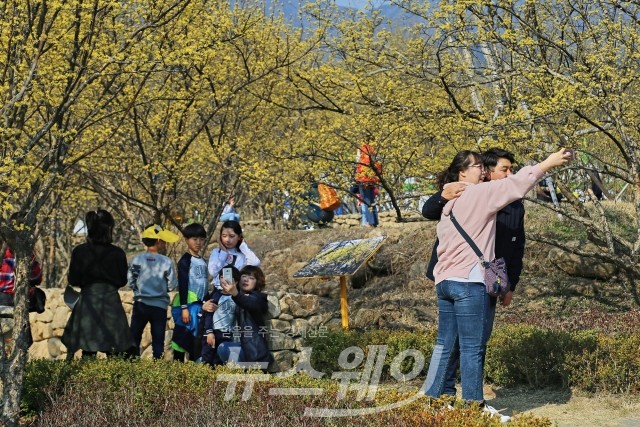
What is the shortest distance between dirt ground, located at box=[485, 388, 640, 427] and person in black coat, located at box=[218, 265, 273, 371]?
1.87m

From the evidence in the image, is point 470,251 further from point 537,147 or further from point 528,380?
point 537,147

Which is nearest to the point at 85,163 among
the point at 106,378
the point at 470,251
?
the point at 106,378

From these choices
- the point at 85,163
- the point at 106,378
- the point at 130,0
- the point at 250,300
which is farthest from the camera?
the point at 85,163

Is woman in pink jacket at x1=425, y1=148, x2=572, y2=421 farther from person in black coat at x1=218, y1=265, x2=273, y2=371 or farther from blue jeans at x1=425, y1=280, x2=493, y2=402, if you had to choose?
person in black coat at x1=218, y1=265, x2=273, y2=371

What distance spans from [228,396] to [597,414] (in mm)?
2648

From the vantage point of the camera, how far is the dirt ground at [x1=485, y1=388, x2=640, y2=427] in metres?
6.34

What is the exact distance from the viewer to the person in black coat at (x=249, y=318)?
287 inches

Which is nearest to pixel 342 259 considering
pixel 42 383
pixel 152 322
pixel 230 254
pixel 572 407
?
pixel 230 254

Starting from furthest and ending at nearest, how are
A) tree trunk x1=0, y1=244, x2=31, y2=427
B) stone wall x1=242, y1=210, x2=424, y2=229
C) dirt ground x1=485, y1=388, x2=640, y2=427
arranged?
stone wall x1=242, y1=210, x2=424, y2=229, dirt ground x1=485, y1=388, x2=640, y2=427, tree trunk x1=0, y1=244, x2=31, y2=427

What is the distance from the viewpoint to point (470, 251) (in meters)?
5.67

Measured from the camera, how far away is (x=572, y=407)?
6.86 m

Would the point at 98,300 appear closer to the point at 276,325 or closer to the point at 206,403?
the point at 276,325

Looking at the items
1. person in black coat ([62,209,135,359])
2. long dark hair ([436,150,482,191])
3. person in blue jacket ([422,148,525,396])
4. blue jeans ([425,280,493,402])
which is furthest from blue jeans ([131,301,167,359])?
long dark hair ([436,150,482,191])

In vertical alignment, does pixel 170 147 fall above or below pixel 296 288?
above
